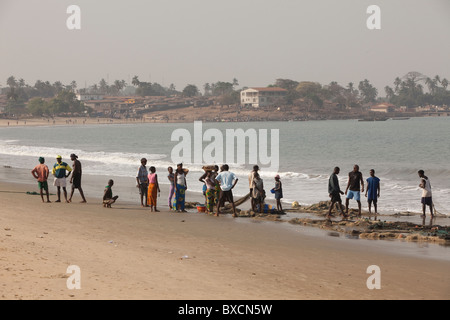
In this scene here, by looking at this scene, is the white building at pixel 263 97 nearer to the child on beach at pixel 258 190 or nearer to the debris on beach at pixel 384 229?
the child on beach at pixel 258 190

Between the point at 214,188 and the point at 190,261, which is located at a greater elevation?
the point at 214,188

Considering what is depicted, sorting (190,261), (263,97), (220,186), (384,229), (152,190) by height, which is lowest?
(384,229)

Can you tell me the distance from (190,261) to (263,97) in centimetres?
18151

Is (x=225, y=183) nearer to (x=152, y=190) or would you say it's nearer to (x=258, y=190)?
(x=258, y=190)

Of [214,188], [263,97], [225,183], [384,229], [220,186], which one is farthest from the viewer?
[263,97]

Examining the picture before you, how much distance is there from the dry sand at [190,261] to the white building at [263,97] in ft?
578

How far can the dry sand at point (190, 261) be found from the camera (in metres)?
7.10

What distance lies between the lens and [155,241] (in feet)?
34.4

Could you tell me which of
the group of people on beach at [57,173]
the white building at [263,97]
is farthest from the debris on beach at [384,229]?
the white building at [263,97]

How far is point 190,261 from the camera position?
8859 millimetres

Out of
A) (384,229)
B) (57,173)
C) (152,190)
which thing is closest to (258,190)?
(152,190)

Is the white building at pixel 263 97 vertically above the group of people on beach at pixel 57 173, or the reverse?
the white building at pixel 263 97
